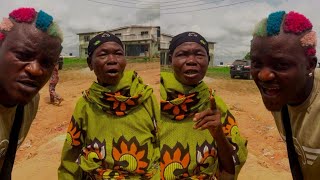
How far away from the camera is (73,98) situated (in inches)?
137

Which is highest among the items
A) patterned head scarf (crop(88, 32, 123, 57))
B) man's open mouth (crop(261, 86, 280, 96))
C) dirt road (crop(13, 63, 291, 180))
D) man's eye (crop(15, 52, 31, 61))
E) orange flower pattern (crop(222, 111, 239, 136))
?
A: patterned head scarf (crop(88, 32, 123, 57))

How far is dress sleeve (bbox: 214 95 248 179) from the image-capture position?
1.93 meters

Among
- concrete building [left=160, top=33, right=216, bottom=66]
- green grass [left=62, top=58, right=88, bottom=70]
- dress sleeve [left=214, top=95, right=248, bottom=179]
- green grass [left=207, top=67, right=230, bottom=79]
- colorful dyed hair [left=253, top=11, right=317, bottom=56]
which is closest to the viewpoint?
colorful dyed hair [left=253, top=11, right=317, bottom=56]

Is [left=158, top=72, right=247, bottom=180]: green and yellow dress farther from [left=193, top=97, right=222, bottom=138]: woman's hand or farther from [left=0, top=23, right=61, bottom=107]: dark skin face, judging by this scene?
[left=0, top=23, right=61, bottom=107]: dark skin face

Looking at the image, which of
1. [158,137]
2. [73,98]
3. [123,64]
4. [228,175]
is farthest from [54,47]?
[73,98]

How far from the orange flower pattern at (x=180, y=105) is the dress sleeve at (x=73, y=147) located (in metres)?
0.45

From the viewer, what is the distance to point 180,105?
2055mm

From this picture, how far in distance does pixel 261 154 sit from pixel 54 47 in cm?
229

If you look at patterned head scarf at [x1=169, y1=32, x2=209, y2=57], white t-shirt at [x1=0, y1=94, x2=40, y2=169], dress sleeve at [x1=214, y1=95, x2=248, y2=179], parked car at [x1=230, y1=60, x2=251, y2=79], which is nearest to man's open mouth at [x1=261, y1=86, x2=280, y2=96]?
dress sleeve at [x1=214, y1=95, x2=248, y2=179]

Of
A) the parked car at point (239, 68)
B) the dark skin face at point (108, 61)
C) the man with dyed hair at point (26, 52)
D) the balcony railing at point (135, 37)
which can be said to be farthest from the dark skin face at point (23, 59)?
the parked car at point (239, 68)

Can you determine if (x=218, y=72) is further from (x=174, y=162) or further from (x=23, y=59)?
(x=23, y=59)

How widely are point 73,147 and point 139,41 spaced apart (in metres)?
0.87

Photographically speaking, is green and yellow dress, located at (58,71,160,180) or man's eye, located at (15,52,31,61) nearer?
man's eye, located at (15,52,31,61)

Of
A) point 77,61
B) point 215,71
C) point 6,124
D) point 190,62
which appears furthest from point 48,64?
point 215,71
